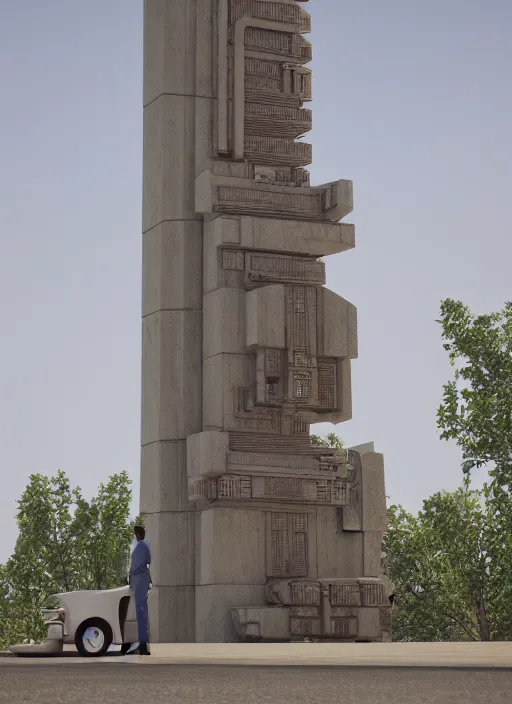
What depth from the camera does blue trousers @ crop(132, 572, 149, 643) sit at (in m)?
12.9

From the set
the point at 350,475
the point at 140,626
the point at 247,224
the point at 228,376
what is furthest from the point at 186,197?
the point at 140,626

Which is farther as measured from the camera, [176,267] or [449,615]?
[449,615]

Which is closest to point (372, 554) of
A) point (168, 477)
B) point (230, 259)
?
point (168, 477)

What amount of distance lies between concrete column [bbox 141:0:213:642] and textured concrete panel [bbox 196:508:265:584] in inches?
23.3

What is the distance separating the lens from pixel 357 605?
19250mm

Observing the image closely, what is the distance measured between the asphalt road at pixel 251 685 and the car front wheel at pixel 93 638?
4.26 meters

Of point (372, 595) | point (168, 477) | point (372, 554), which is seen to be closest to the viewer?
point (372, 595)

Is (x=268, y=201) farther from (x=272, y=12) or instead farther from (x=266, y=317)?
(x=272, y=12)

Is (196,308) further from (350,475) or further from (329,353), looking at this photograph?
(350,475)

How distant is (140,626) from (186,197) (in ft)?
30.0

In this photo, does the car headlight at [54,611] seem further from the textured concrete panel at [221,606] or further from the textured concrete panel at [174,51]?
the textured concrete panel at [174,51]

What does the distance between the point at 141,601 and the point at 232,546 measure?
5853mm

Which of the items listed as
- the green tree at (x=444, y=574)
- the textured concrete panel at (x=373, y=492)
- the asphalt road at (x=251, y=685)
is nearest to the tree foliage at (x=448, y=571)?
the green tree at (x=444, y=574)

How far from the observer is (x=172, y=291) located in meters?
20.3
